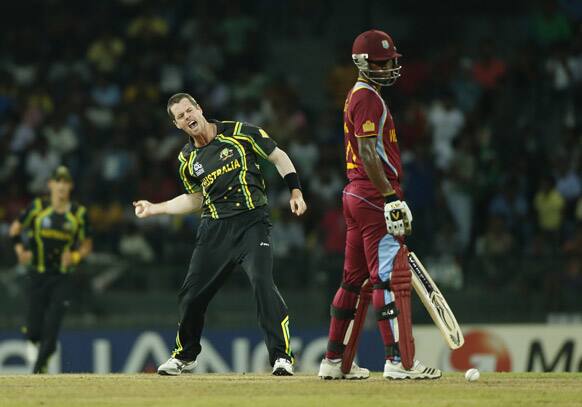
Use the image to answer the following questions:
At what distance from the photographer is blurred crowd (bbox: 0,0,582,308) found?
16641mm

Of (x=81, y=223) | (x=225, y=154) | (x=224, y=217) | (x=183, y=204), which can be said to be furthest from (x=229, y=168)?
(x=81, y=223)

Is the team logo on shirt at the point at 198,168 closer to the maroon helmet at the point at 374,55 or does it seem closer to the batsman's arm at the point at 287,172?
the batsman's arm at the point at 287,172

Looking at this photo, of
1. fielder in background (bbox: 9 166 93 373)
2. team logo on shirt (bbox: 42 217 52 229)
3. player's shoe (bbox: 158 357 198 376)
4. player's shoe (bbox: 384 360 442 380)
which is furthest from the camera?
team logo on shirt (bbox: 42 217 52 229)

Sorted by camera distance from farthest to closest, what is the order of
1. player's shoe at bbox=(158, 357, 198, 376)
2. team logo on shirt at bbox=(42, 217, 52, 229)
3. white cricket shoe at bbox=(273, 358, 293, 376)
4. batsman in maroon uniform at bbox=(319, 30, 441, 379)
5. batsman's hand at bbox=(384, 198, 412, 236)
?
team logo on shirt at bbox=(42, 217, 52, 229) → player's shoe at bbox=(158, 357, 198, 376) → white cricket shoe at bbox=(273, 358, 293, 376) → batsman in maroon uniform at bbox=(319, 30, 441, 379) → batsman's hand at bbox=(384, 198, 412, 236)

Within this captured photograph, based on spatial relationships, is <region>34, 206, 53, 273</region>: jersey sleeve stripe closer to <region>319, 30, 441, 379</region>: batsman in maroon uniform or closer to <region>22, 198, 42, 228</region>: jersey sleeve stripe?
<region>22, 198, 42, 228</region>: jersey sleeve stripe

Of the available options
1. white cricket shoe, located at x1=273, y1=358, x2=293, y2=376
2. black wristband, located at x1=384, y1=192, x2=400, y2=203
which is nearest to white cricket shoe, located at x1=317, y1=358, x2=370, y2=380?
white cricket shoe, located at x1=273, y1=358, x2=293, y2=376

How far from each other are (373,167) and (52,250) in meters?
5.54

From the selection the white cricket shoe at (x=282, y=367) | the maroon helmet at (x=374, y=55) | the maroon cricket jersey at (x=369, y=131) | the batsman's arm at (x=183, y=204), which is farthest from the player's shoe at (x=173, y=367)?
the maroon helmet at (x=374, y=55)

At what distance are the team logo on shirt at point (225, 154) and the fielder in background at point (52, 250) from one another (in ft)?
12.9

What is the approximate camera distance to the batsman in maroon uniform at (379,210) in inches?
341

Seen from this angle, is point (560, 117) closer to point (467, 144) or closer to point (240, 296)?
point (467, 144)

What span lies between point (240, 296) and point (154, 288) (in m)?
0.96

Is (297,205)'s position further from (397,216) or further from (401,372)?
(401,372)

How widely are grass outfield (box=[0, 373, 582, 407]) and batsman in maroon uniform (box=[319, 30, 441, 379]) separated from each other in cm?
33
